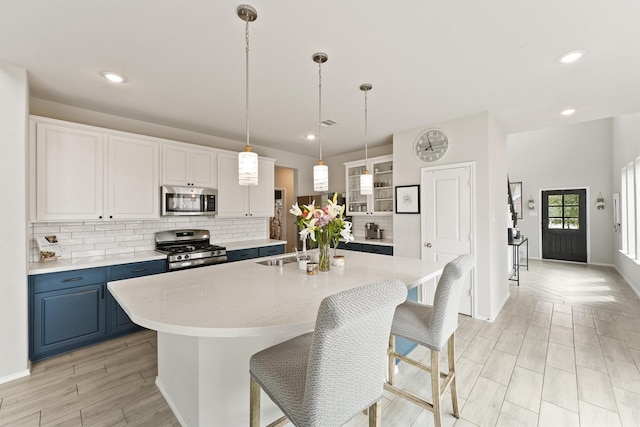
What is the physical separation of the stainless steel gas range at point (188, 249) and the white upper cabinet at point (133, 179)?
0.44 metres

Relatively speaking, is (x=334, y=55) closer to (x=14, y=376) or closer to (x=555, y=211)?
(x=14, y=376)

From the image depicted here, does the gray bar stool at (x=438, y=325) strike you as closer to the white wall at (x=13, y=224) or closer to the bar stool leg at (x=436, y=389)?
the bar stool leg at (x=436, y=389)

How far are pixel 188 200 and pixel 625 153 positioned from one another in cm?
769

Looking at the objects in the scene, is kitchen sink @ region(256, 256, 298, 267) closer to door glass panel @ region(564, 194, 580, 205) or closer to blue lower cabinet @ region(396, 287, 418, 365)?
blue lower cabinet @ region(396, 287, 418, 365)

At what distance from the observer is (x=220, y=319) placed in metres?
1.21

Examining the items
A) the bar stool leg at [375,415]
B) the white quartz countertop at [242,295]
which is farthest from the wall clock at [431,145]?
the bar stool leg at [375,415]

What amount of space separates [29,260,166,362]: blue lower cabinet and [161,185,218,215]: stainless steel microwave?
0.84 meters

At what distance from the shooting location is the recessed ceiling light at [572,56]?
85.2 inches

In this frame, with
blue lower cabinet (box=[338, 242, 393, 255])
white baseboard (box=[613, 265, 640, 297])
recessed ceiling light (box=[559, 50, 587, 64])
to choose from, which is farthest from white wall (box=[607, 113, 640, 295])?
blue lower cabinet (box=[338, 242, 393, 255])

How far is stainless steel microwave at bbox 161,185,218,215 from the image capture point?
3.58 m

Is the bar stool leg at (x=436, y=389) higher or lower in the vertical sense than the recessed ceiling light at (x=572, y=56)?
lower

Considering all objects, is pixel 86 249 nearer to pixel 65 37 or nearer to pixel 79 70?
pixel 79 70

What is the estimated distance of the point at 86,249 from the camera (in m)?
3.24

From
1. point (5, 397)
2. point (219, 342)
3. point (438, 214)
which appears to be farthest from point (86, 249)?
point (438, 214)
